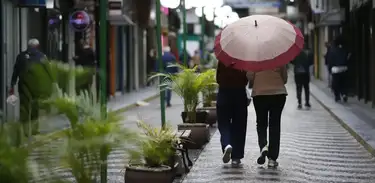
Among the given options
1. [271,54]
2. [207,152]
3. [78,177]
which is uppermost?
[271,54]

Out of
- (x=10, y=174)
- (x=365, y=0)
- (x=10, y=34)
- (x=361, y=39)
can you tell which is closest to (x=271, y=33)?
(x=10, y=174)

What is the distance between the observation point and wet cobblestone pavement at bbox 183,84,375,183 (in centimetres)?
1006

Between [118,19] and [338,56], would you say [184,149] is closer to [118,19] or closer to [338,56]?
[338,56]

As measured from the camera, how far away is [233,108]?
11055 mm

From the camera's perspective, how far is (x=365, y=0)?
2422 centimetres

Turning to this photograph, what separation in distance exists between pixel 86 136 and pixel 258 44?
15.4 feet

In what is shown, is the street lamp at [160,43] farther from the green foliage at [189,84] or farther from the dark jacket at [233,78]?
the dark jacket at [233,78]

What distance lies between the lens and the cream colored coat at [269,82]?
1059 centimetres

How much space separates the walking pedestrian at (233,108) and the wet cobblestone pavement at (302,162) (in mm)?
278

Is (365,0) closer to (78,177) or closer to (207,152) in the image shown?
(207,152)

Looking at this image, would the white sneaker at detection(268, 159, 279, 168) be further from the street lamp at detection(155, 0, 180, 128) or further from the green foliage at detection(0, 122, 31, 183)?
the green foliage at detection(0, 122, 31, 183)

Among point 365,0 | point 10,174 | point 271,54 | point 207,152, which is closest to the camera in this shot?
point 10,174

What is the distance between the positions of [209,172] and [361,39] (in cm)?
1910

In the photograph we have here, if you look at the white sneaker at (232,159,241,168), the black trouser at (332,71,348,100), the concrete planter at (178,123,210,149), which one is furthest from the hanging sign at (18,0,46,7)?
the black trouser at (332,71,348,100)
